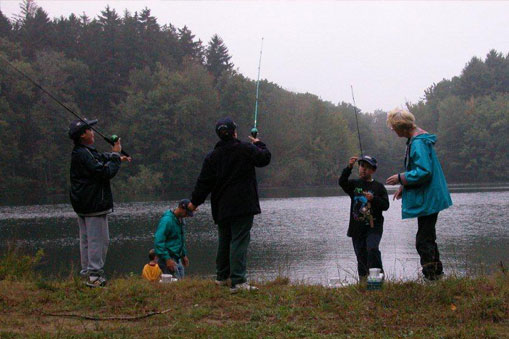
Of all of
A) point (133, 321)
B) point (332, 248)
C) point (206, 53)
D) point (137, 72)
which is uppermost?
point (206, 53)

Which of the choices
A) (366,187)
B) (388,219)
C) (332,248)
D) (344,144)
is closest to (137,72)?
(344,144)

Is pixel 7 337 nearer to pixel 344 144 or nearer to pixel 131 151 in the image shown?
pixel 131 151

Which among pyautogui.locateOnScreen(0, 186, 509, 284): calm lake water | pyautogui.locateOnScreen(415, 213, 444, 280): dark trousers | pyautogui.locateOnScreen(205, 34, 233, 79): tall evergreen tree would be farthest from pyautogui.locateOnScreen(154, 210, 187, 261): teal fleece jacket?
pyautogui.locateOnScreen(205, 34, 233, 79): tall evergreen tree

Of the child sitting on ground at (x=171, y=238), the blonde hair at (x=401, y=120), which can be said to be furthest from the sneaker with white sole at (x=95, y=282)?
the blonde hair at (x=401, y=120)

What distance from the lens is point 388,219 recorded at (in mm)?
28859

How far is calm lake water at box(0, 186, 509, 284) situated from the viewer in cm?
1534

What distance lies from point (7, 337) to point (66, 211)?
1287 inches

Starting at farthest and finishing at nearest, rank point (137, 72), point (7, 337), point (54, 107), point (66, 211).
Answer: point (137, 72), point (54, 107), point (66, 211), point (7, 337)

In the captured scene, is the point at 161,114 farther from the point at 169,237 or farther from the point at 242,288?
the point at 242,288

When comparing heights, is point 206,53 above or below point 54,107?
above

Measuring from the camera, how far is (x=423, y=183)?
5594mm

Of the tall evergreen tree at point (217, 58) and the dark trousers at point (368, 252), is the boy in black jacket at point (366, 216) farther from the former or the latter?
the tall evergreen tree at point (217, 58)

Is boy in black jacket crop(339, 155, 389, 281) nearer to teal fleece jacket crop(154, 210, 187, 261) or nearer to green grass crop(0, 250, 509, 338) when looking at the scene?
green grass crop(0, 250, 509, 338)

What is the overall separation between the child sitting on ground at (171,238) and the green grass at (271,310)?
2732 millimetres
